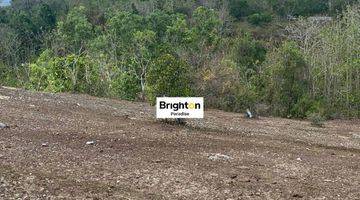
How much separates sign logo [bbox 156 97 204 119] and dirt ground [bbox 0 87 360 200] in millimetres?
375

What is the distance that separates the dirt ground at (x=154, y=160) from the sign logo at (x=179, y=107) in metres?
0.38

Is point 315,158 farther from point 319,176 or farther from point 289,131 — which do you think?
point 289,131

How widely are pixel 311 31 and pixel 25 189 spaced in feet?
85.2

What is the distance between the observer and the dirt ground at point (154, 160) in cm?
690

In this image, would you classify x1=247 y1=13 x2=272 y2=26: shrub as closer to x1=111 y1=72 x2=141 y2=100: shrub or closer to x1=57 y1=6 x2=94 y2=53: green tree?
x1=57 y1=6 x2=94 y2=53: green tree

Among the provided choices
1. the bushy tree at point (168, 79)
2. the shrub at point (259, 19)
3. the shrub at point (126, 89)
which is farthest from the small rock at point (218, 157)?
the shrub at point (259, 19)

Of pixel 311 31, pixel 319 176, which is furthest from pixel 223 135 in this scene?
pixel 311 31

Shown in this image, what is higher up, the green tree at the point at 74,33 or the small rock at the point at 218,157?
the green tree at the point at 74,33

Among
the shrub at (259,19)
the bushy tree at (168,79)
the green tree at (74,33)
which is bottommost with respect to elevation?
the bushy tree at (168,79)

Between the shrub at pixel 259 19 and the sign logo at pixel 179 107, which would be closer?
the sign logo at pixel 179 107

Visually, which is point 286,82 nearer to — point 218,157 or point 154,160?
point 218,157

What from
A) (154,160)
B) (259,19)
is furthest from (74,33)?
(154,160)

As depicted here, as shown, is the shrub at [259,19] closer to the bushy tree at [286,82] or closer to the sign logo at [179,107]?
the bushy tree at [286,82]

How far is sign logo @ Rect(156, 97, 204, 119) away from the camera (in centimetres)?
1158
